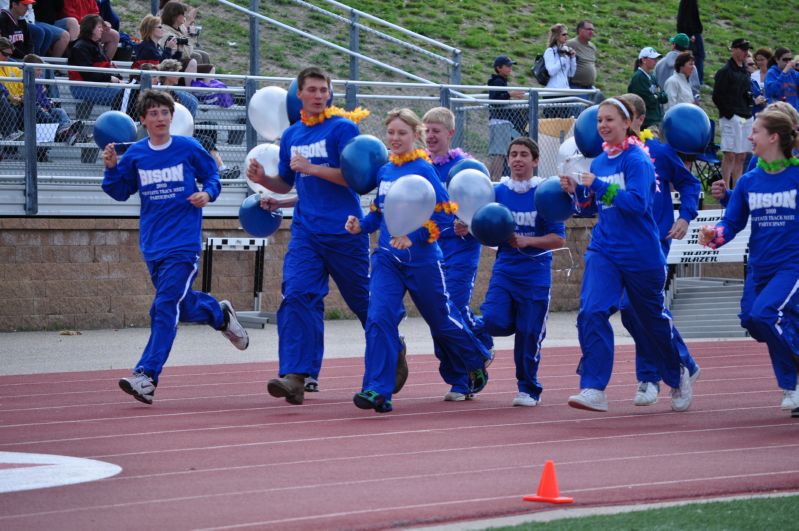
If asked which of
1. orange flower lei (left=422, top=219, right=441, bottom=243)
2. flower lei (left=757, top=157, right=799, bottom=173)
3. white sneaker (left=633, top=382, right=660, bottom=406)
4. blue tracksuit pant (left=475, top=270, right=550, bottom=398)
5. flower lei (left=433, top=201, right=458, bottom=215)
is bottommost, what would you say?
white sneaker (left=633, top=382, right=660, bottom=406)

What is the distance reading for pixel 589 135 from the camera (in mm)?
9500

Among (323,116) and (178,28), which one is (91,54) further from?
(323,116)

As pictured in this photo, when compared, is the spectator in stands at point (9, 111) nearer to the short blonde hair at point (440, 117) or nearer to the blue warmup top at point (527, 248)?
the short blonde hair at point (440, 117)

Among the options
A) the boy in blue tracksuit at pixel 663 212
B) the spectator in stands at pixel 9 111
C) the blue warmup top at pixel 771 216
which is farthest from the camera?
the spectator in stands at pixel 9 111

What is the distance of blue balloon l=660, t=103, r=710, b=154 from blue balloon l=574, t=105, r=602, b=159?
1.55 ft

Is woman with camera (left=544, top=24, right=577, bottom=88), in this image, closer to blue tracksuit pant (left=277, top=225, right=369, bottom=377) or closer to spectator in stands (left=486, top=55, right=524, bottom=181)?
spectator in stands (left=486, top=55, right=524, bottom=181)

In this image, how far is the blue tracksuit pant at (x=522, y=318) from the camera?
9758 mm

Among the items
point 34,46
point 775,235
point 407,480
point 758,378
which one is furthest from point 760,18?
point 407,480

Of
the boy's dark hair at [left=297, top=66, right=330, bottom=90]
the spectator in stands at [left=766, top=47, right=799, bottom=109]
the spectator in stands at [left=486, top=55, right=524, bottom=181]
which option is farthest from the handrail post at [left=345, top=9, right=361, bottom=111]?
the boy's dark hair at [left=297, top=66, right=330, bottom=90]

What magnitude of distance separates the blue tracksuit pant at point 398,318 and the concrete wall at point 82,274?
20.8 feet

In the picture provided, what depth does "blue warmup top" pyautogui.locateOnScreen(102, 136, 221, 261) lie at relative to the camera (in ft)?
32.9

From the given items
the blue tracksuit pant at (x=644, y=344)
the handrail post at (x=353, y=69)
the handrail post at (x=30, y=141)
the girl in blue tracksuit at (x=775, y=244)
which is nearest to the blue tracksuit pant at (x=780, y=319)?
the girl in blue tracksuit at (x=775, y=244)

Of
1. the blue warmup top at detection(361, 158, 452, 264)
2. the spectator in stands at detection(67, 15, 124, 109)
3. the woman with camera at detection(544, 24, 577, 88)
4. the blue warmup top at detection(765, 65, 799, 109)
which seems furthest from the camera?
the blue warmup top at detection(765, 65, 799, 109)

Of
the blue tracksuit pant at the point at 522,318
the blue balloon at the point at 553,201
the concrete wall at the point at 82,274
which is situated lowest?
the concrete wall at the point at 82,274
